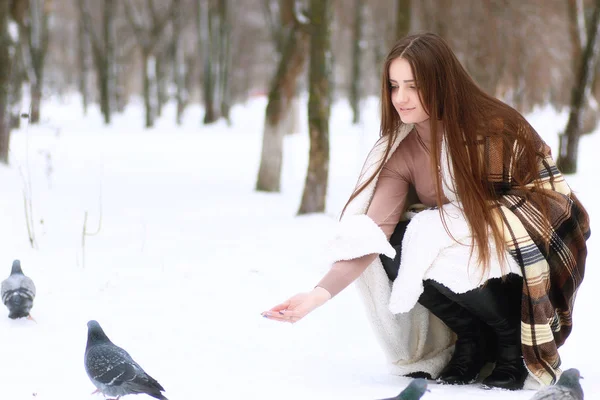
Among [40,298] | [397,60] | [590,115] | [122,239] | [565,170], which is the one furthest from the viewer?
[590,115]

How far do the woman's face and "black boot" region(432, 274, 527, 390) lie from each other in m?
0.66

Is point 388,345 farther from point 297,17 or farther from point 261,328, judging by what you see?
point 297,17

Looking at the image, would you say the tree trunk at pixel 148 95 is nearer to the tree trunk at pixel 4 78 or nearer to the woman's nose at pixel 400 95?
the tree trunk at pixel 4 78

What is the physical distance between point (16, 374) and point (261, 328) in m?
1.32

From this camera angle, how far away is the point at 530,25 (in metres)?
14.5

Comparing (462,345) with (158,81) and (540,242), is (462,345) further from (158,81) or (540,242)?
(158,81)

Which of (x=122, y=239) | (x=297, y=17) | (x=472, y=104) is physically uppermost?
(x=297, y=17)

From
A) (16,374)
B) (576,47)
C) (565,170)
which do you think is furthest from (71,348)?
(576,47)

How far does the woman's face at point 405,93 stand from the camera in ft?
9.89

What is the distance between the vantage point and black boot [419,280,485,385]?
3.32 metres

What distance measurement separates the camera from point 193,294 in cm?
487

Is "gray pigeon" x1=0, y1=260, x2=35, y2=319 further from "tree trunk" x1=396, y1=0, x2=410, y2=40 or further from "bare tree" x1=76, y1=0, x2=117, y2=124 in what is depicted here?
"bare tree" x1=76, y1=0, x2=117, y2=124

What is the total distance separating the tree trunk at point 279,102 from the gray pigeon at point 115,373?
233 inches

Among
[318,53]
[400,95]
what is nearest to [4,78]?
[318,53]
